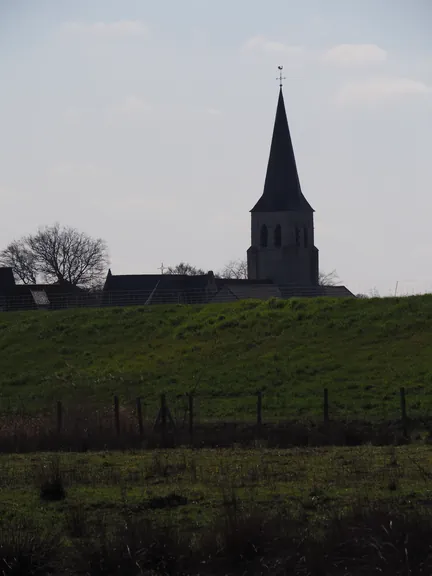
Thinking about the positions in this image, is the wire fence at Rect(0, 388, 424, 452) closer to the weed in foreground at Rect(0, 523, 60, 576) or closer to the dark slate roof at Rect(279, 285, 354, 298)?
the weed in foreground at Rect(0, 523, 60, 576)

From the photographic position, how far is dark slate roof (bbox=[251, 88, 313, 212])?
118 m

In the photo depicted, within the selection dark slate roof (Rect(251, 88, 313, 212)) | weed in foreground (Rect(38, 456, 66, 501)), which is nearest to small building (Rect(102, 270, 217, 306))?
dark slate roof (Rect(251, 88, 313, 212))

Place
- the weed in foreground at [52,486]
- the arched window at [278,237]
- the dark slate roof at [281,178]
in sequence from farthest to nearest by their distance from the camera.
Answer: the arched window at [278,237], the dark slate roof at [281,178], the weed in foreground at [52,486]

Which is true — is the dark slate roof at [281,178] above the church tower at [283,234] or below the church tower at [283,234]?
above

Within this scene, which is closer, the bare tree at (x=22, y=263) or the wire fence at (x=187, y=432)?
the wire fence at (x=187, y=432)

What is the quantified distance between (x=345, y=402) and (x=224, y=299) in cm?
6929

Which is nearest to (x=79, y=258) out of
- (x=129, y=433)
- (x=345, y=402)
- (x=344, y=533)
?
(x=345, y=402)

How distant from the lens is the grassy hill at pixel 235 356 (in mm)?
37719

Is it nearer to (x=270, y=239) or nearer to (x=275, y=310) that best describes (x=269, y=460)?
(x=275, y=310)

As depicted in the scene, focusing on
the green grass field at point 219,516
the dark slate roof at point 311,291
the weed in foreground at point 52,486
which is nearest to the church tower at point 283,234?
the dark slate roof at point 311,291

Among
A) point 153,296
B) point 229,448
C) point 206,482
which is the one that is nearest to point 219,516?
point 206,482

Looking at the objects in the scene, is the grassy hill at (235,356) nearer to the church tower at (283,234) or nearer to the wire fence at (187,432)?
the wire fence at (187,432)

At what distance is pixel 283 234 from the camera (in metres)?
127

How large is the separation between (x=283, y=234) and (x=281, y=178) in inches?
288
